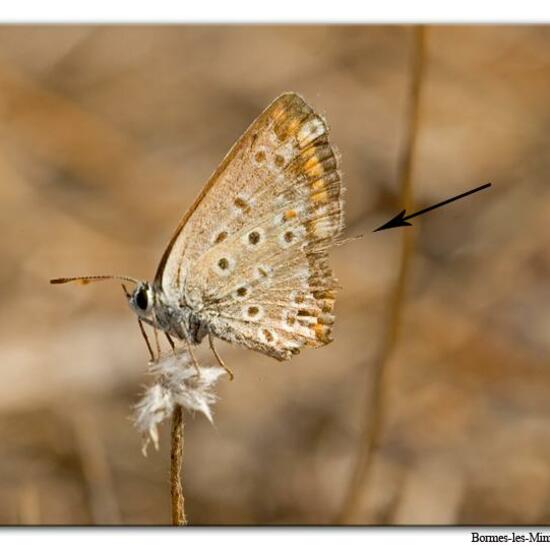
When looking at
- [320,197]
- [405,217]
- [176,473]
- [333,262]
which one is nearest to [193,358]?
[176,473]

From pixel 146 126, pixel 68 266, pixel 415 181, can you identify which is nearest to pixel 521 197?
pixel 415 181

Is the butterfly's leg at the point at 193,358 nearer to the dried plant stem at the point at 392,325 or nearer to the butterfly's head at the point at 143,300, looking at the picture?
the butterfly's head at the point at 143,300

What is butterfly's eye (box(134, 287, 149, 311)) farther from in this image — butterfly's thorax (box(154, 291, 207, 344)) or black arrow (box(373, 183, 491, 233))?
black arrow (box(373, 183, 491, 233))

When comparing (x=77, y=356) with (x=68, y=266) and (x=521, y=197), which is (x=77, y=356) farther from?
(x=521, y=197)

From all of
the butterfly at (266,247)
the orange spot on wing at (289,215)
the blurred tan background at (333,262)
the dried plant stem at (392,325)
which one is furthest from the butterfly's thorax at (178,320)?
the blurred tan background at (333,262)

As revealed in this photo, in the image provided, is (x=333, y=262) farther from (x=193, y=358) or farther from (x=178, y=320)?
(x=193, y=358)

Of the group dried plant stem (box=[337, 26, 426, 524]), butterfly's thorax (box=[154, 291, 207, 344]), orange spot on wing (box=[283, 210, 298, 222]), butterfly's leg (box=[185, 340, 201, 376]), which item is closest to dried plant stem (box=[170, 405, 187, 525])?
butterfly's leg (box=[185, 340, 201, 376])
